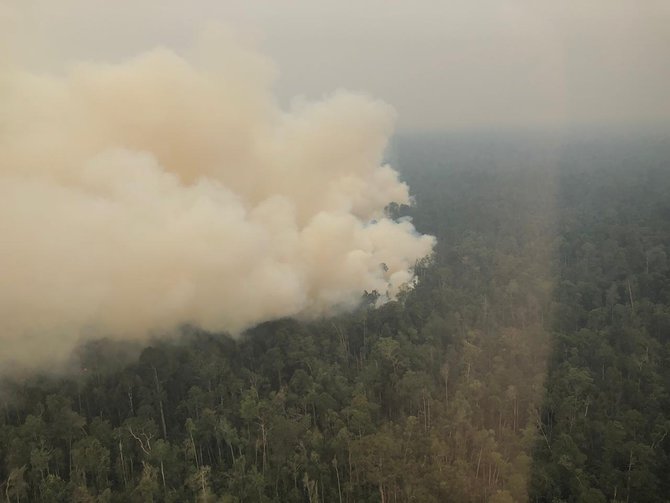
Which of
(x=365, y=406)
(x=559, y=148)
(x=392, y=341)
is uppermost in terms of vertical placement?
(x=559, y=148)

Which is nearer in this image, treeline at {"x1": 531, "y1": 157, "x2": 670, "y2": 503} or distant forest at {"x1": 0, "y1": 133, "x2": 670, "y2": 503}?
treeline at {"x1": 531, "y1": 157, "x2": 670, "y2": 503}

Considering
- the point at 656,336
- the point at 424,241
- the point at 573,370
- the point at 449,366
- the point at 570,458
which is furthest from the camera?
the point at 424,241

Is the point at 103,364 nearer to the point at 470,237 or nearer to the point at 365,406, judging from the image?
the point at 365,406

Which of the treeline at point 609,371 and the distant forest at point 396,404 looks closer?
the treeline at point 609,371

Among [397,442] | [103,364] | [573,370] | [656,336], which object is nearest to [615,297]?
[656,336]

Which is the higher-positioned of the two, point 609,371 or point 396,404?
point 609,371

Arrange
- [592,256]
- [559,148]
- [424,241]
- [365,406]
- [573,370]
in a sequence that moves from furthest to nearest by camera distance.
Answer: [559,148], [424,241], [592,256], [573,370], [365,406]

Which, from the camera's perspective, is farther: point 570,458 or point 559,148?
point 559,148

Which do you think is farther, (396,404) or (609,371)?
(609,371)
